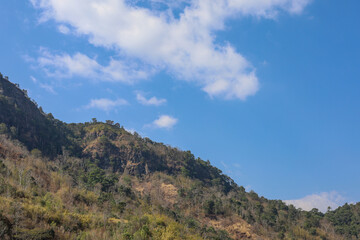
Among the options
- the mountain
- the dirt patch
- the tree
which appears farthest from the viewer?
the dirt patch

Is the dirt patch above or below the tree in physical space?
below

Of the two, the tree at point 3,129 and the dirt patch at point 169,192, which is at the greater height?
the tree at point 3,129

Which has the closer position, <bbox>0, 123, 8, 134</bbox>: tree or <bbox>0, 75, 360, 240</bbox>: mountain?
<bbox>0, 75, 360, 240</bbox>: mountain

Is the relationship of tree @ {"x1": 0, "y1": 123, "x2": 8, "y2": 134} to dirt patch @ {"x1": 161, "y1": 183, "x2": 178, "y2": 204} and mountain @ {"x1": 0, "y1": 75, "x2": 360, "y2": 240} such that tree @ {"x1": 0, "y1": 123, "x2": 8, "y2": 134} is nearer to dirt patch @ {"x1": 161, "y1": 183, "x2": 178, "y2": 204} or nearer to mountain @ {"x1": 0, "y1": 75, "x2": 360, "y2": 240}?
mountain @ {"x1": 0, "y1": 75, "x2": 360, "y2": 240}

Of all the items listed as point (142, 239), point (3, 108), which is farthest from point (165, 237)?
point (3, 108)

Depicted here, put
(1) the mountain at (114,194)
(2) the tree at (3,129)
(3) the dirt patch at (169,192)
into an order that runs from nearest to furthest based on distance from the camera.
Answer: (1) the mountain at (114,194), (2) the tree at (3,129), (3) the dirt patch at (169,192)

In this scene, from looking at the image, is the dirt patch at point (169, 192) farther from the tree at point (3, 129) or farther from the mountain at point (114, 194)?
the tree at point (3, 129)

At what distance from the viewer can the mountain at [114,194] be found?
22906 mm

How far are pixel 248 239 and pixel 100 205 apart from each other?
31.2 meters

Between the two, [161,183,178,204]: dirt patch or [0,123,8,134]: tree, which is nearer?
[0,123,8,134]: tree

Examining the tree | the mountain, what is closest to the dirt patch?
the mountain

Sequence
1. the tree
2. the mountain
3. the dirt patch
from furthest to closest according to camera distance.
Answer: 1. the dirt patch
2. the tree
3. the mountain

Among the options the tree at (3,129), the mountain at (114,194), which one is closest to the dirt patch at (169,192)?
the mountain at (114,194)

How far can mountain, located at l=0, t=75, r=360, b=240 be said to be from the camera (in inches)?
902
